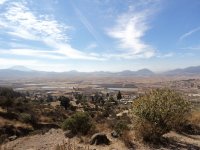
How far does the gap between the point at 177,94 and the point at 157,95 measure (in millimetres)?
1431

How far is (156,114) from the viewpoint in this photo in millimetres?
15953

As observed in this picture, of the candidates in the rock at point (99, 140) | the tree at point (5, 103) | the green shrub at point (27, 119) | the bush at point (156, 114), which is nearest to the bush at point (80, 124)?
the rock at point (99, 140)

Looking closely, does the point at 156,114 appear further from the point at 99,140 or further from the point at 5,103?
the point at 5,103

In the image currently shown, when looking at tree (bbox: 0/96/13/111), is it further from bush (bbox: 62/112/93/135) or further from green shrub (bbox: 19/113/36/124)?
bush (bbox: 62/112/93/135)

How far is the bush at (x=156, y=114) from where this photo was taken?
1598cm

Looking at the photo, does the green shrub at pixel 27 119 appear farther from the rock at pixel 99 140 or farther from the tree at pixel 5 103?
the rock at pixel 99 140

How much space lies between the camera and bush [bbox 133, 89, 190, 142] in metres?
16.0

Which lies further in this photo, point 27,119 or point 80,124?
point 27,119

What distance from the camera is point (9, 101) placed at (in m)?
43.1

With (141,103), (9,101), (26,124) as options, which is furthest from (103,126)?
(9,101)

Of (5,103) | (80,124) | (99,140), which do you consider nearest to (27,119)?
(5,103)

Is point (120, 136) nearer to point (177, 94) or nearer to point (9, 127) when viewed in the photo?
point (177, 94)

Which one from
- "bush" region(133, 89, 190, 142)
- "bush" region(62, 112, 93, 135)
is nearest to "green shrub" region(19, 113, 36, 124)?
"bush" region(62, 112, 93, 135)

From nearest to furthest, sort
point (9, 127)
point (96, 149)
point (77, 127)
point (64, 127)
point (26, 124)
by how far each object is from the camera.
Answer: point (96, 149), point (77, 127), point (64, 127), point (9, 127), point (26, 124)
